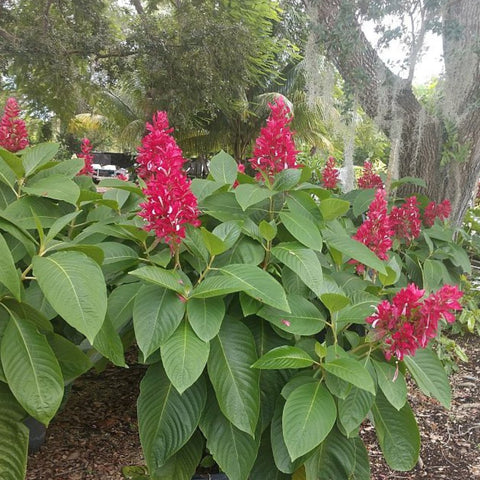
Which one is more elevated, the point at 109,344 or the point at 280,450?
the point at 109,344

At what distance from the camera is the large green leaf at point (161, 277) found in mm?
1114

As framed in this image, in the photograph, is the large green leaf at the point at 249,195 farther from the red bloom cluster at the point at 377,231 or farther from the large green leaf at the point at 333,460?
the large green leaf at the point at 333,460

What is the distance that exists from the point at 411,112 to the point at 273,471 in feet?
10.5

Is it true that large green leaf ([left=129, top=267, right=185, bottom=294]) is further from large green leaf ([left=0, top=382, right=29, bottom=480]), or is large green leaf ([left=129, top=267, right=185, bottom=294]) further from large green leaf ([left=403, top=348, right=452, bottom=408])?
large green leaf ([left=403, top=348, right=452, bottom=408])

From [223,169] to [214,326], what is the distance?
2.78 ft

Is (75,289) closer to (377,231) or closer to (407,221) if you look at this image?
(377,231)

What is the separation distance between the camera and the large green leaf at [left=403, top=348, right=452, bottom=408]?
4.53ft

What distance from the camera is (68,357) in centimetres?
124

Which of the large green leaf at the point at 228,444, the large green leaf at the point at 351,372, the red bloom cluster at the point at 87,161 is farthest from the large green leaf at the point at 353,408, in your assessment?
the red bloom cluster at the point at 87,161

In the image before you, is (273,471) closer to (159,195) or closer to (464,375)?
(159,195)

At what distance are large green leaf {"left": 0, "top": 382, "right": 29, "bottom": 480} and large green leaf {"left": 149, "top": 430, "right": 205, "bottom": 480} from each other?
0.36 metres

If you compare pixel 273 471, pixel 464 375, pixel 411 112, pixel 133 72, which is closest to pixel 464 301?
pixel 464 375

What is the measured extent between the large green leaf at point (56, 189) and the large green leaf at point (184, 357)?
1.86 ft

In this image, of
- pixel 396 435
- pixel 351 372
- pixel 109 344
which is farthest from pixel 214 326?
pixel 396 435
